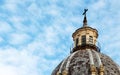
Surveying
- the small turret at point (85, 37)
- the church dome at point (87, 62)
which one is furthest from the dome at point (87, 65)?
the small turret at point (85, 37)

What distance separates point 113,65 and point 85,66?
3.55 meters

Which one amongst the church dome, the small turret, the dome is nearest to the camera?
the dome

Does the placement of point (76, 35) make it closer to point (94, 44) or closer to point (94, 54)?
point (94, 44)

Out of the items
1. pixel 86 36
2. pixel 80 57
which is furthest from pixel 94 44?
pixel 80 57

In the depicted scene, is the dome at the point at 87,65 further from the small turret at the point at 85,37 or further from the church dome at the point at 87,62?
the small turret at the point at 85,37

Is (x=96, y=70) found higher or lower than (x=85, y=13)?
lower

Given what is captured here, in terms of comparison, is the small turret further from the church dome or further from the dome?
the dome

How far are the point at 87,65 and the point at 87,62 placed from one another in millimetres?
505

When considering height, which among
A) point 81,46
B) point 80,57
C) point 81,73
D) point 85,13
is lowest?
point 81,73

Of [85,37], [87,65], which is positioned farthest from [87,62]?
[85,37]

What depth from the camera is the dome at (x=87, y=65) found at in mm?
39550

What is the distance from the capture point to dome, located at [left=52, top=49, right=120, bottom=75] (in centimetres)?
3955

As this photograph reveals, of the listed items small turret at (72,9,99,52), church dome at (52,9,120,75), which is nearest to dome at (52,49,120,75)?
church dome at (52,9,120,75)

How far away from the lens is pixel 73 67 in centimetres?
4062
